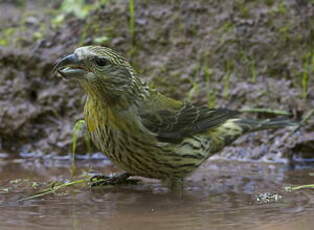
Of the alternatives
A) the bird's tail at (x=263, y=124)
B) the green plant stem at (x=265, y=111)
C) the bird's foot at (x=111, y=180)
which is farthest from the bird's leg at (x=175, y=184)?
the green plant stem at (x=265, y=111)

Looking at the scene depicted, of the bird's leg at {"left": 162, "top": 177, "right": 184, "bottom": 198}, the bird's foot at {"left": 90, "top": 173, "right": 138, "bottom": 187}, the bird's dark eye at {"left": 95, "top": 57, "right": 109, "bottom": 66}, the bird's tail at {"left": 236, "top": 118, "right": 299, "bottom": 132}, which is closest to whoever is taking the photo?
the bird's dark eye at {"left": 95, "top": 57, "right": 109, "bottom": 66}

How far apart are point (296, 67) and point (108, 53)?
2.71 metres

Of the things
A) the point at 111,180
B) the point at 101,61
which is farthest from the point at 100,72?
the point at 111,180

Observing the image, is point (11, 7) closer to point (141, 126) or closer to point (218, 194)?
point (141, 126)

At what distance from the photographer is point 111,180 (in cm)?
534

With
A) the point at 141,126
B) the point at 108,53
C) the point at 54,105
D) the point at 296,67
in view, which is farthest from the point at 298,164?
the point at 54,105

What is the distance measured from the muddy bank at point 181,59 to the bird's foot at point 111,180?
1.50 metres

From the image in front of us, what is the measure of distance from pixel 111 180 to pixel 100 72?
1003 mm

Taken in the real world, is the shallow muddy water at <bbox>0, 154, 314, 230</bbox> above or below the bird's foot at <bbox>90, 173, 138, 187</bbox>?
below

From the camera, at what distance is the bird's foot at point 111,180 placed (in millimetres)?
5241

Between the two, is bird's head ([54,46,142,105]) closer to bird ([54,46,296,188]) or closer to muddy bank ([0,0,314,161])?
bird ([54,46,296,188])

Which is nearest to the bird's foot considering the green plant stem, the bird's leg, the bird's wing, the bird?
the bird

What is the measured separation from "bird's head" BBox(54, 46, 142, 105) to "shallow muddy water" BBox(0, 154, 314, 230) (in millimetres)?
848

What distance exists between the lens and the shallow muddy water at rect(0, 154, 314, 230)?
3775 millimetres
